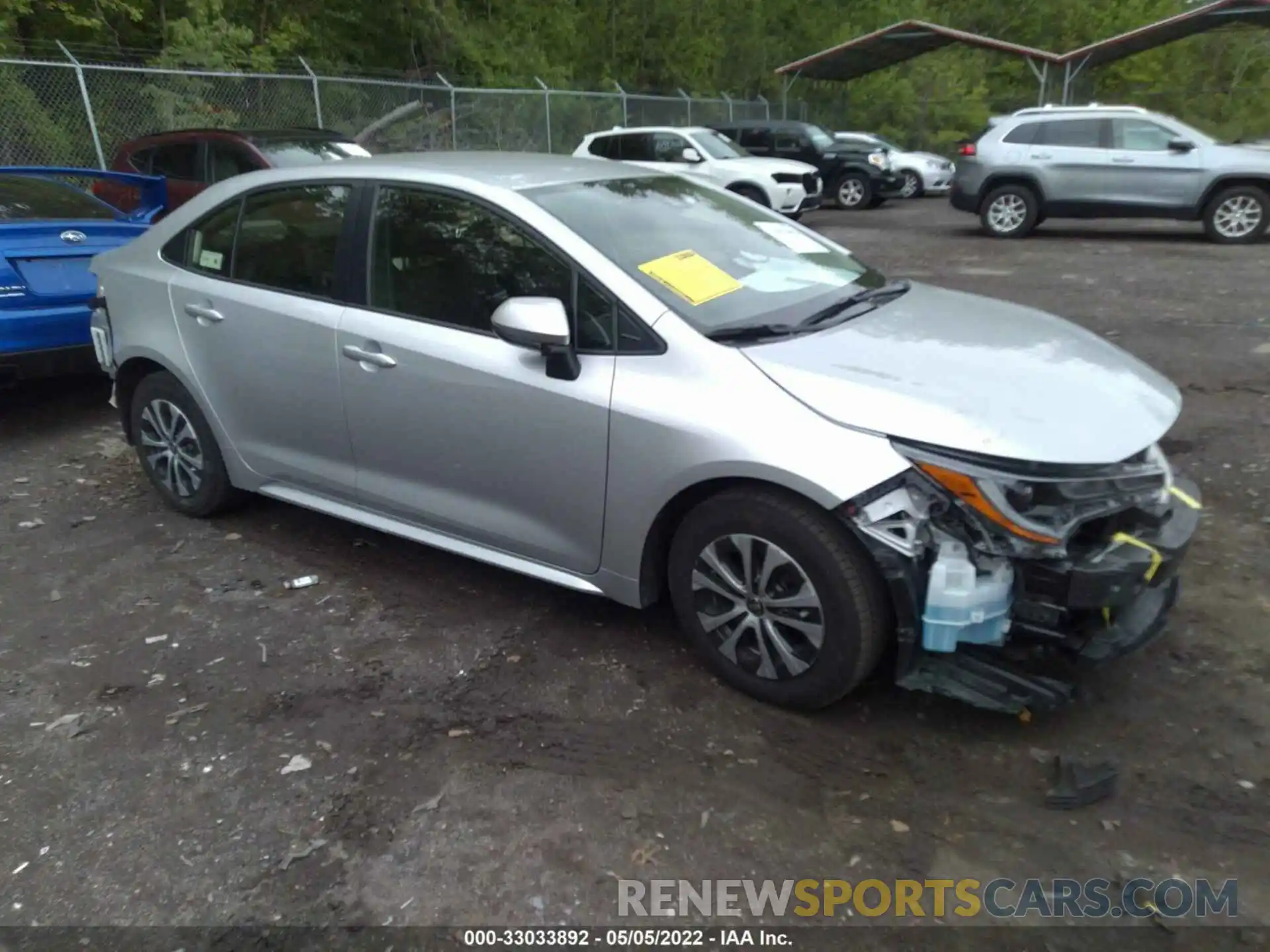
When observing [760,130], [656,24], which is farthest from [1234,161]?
[656,24]

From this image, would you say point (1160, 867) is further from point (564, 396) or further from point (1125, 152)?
point (1125, 152)

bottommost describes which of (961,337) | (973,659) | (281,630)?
(281,630)

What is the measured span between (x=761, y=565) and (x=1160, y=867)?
1.29 m

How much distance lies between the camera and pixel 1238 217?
12.8 metres

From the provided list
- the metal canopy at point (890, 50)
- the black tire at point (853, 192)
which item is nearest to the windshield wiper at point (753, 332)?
the black tire at point (853, 192)

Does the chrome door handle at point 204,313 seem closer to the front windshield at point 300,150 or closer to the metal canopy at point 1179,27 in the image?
the front windshield at point 300,150

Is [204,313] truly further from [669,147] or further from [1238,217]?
[1238,217]

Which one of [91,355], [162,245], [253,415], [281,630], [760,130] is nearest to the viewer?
[281,630]

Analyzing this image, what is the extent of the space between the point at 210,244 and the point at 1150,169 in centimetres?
1258

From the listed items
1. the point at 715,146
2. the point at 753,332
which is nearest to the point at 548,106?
the point at 715,146

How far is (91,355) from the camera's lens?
19.2ft

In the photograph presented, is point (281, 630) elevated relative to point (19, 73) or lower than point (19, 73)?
lower

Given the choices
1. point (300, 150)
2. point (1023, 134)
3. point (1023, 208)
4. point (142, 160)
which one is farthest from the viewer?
point (1023, 208)

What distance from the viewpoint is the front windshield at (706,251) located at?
3.31m
